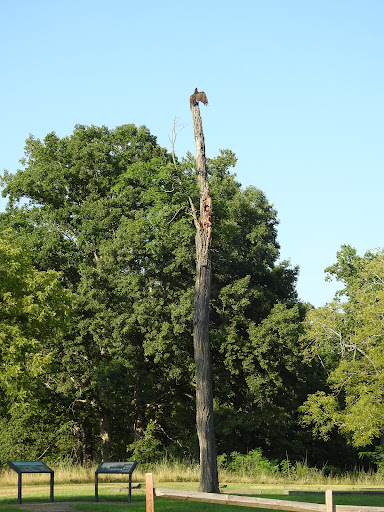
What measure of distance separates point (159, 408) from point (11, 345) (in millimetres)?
14089

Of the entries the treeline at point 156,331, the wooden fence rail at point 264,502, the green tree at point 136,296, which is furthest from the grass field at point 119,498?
the green tree at point 136,296

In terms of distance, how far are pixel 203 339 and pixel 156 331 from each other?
1511 centimetres

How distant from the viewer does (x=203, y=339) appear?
18719 millimetres

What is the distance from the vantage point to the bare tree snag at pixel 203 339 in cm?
1803

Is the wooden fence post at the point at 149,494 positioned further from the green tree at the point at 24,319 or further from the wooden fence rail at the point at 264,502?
the green tree at the point at 24,319

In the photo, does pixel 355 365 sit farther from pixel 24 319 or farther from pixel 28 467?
pixel 28 467

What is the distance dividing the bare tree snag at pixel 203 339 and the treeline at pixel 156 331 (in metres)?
9.08

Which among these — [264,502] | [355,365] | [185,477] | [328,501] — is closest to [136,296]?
[355,365]

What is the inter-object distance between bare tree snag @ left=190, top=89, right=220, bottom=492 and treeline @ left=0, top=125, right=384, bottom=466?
9081 mm

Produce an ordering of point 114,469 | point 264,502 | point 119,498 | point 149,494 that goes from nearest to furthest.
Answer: point 149,494 < point 264,502 < point 114,469 < point 119,498

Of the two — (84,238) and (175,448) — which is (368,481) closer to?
(175,448)

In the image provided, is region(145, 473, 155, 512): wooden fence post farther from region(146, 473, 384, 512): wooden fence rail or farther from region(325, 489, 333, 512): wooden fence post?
region(325, 489, 333, 512): wooden fence post

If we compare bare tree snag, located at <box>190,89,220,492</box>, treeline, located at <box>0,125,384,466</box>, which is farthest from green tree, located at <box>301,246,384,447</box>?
bare tree snag, located at <box>190,89,220,492</box>

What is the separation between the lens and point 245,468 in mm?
29094
